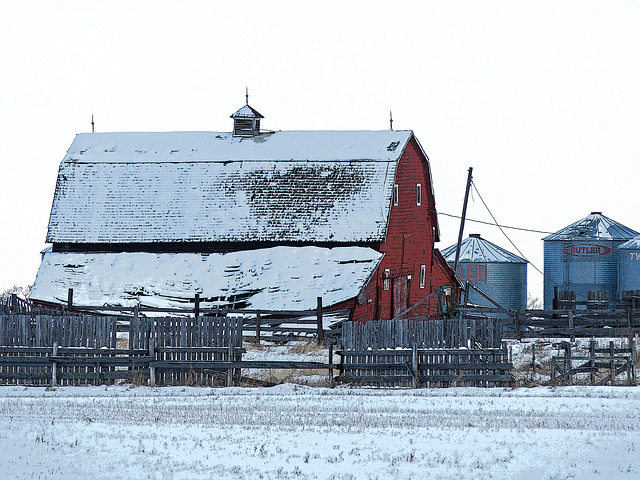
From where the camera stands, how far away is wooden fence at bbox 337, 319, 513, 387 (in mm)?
24047

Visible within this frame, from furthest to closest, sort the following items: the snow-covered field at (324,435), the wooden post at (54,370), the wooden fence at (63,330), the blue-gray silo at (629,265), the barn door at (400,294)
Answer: the blue-gray silo at (629,265), the barn door at (400,294), the wooden fence at (63,330), the wooden post at (54,370), the snow-covered field at (324,435)

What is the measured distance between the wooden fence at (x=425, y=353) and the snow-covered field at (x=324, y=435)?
61.3 inches

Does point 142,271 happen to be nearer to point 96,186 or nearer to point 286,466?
point 96,186

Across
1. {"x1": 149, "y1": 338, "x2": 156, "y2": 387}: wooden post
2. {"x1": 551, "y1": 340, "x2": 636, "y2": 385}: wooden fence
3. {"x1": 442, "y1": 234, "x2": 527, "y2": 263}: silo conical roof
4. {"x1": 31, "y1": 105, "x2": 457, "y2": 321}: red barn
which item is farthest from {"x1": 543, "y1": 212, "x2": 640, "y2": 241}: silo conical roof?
{"x1": 149, "y1": 338, "x2": 156, "y2": 387}: wooden post

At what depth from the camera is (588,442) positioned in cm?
1458

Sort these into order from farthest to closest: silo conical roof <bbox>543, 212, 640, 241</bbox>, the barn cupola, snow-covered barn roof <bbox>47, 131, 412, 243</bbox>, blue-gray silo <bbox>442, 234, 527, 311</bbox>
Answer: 1. blue-gray silo <bbox>442, 234, 527, 311</bbox>
2. silo conical roof <bbox>543, 212, 640, 241</bbox>
3. the barn cupola
4. snow-covered barn roof <bbox>47, 131, 412, 243</bbox>

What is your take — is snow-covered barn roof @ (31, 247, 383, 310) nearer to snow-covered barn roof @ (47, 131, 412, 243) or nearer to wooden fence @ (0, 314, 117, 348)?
snow-covered barn roof @ (47, 131, 412, 243)

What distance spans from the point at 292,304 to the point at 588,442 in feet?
77.9

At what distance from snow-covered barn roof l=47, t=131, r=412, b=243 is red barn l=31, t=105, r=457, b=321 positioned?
0.05 m

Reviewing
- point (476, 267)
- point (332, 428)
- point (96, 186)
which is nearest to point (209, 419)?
point (332, 428)

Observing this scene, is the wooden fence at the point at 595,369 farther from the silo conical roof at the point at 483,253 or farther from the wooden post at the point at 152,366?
the silo conical roof at the point at 483,253

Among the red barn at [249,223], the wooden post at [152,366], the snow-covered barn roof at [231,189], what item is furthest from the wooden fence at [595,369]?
the snow-covered barn roof at [231,189]

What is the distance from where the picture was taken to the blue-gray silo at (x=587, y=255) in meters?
53.5

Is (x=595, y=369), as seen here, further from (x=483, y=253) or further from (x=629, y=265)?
(x=483, y=253)
